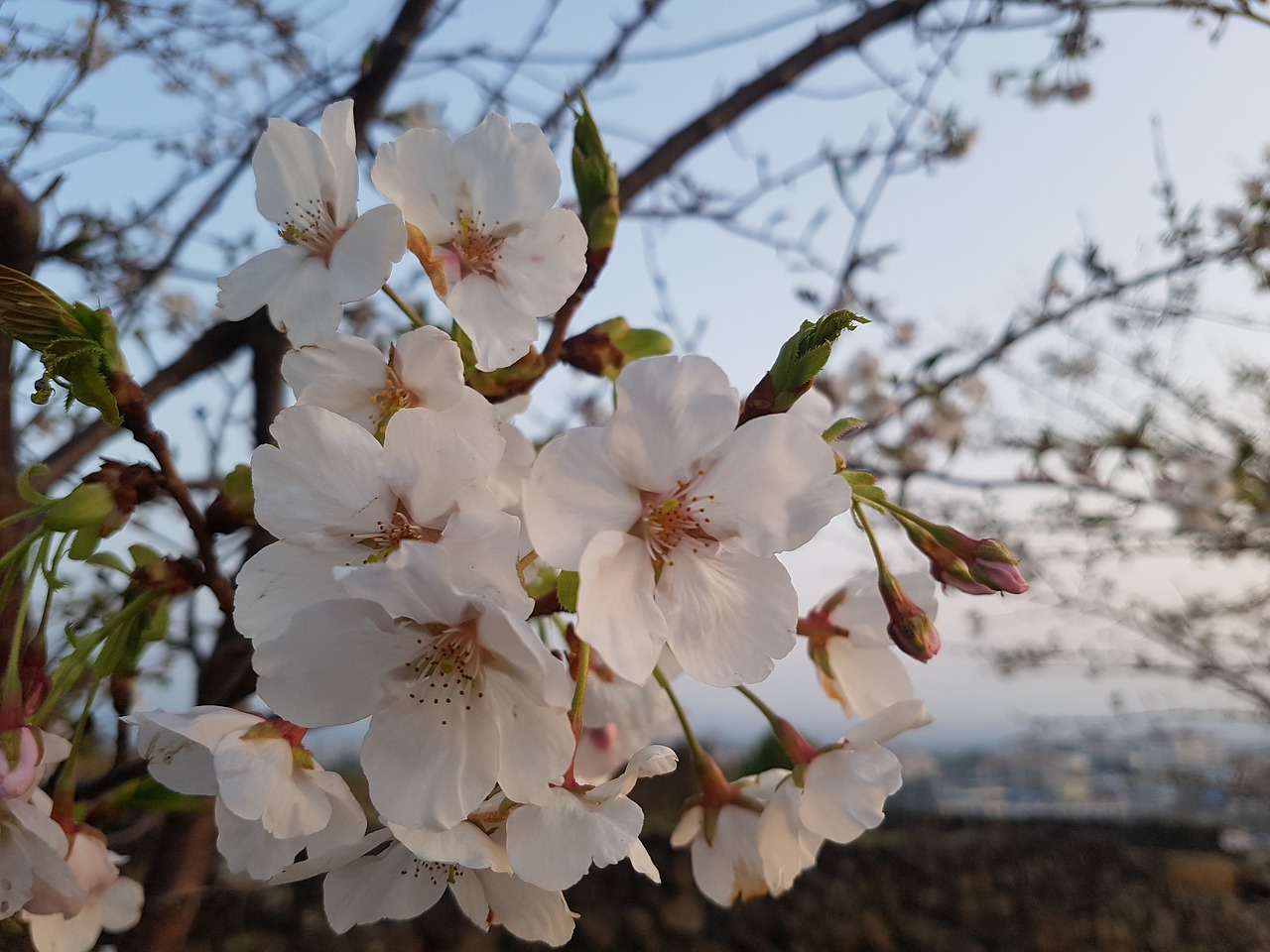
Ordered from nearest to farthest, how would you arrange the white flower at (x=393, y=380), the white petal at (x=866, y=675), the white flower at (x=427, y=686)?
the white flower at (x=427, y=686), the white flower at (x=393, y=380), the white petal at (x=866, y=675)

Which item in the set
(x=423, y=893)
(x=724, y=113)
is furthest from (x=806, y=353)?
(x=724, y=113)

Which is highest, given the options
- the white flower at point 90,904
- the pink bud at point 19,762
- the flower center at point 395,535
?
the flower center at point 395,535

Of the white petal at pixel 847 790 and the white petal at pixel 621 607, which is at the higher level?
the white petal at pixel 621 607

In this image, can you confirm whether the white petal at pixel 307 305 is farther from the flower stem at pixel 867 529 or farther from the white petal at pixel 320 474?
the flower stem at pixel 867 529

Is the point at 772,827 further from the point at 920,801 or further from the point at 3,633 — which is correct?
the point at 920,801

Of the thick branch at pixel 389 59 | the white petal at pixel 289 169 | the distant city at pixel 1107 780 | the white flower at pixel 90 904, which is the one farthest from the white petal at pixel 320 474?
the distant city at pixel 1107 780

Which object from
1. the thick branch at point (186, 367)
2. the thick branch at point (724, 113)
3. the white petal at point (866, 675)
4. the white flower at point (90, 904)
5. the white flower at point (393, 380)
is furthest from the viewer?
the thick branch at point (724, 113)

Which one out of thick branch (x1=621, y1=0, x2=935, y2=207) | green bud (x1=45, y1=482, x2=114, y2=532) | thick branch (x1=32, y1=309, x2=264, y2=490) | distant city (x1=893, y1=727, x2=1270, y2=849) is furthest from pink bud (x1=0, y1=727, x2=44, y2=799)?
distant city (x1=893, y1=727, x2=1270, y2=849)

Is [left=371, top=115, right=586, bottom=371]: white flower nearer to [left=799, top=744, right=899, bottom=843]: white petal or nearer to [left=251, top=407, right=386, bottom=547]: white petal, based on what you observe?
[left=251, top=407, right=386, bottom=547]: white petal
